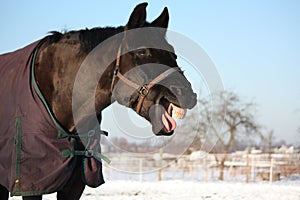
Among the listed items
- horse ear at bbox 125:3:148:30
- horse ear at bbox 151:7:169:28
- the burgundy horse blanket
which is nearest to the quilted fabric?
the burgundy horse blanket

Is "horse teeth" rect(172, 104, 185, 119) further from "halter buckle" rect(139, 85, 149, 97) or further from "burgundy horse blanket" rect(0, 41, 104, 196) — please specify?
"burgundy horse blanket" rect(0, 41, 104, 196)

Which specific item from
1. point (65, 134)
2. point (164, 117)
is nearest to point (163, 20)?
point (164, 117)

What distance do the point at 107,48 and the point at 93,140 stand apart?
25.7 inches

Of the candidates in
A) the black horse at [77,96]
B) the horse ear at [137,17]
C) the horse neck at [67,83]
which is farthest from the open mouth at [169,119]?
the horse ear at [137,17]

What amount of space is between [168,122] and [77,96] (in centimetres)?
64

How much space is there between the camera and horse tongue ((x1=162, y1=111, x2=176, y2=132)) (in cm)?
261

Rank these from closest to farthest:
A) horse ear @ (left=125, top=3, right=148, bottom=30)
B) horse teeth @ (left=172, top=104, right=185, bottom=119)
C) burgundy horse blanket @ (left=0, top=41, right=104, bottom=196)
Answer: horse teeth @ (left=172, top=104, right=185, bottom=119) < horse ear @ (left=125, top=3, right=148, bottom=30) < burgundy horse blanket @ (left=0, top=41, right=104, bottom=196)

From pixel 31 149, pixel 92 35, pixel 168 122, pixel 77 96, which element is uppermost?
pixel 92 35

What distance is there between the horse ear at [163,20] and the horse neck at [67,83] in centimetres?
31

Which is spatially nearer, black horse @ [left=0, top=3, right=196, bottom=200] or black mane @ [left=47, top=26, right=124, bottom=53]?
black horse @ [left=0, top=3, right=196, bottom=200]

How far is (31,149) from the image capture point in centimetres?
286

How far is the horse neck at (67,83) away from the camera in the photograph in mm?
2863

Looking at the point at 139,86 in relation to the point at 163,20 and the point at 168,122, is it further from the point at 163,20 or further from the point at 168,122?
the point at 163,20

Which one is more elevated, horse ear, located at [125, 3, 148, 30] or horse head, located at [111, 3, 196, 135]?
horse ear, located at [125, 3, 148, 30]
